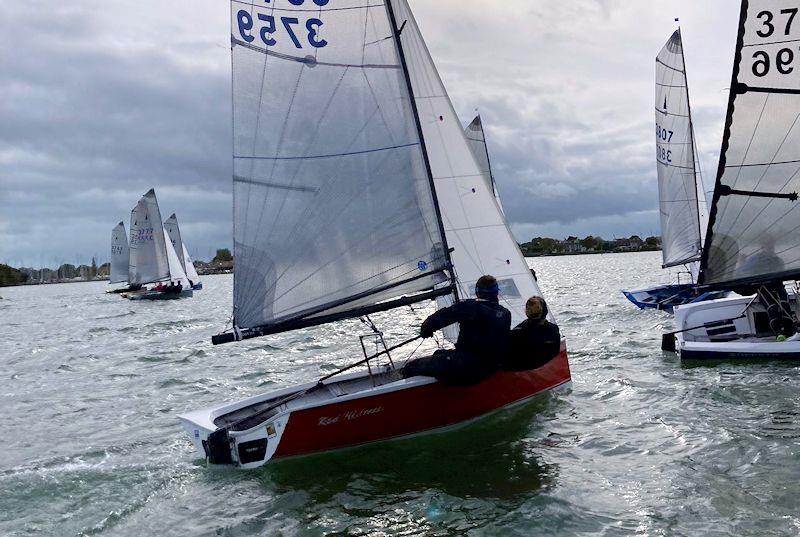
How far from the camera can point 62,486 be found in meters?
7.38

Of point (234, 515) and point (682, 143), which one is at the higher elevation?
point (682, 143)

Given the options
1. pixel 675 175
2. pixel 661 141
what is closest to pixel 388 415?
pixel 675 175

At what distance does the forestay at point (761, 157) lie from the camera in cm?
1055

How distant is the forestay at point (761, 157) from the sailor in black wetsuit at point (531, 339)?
14.7ft

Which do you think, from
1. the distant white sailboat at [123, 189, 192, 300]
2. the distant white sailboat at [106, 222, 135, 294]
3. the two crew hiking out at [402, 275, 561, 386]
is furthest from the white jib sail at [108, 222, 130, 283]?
the two crew hiking out at [402, 275, 561, 386]

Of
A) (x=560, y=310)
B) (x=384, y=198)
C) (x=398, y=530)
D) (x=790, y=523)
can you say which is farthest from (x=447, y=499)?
(x=560, y=310)

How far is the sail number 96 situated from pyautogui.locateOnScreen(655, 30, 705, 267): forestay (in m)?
17.4

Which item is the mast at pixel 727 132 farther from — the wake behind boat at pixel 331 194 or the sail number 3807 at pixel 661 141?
the sail number 3807 at pixel 661 141

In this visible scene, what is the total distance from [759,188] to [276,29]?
302 inches

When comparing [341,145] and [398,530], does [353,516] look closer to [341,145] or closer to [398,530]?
[398,530]

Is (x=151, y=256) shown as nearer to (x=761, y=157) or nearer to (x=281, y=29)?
(x=281, y=29)

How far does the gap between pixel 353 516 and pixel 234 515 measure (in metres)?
1.10

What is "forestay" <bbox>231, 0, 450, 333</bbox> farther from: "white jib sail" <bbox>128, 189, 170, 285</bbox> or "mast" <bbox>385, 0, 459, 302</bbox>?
"white jib sail" <bbox>128, 189, 170, 285</bbox>

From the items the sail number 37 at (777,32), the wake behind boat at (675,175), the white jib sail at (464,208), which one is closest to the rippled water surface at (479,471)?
the white jib sail at (464,208)
